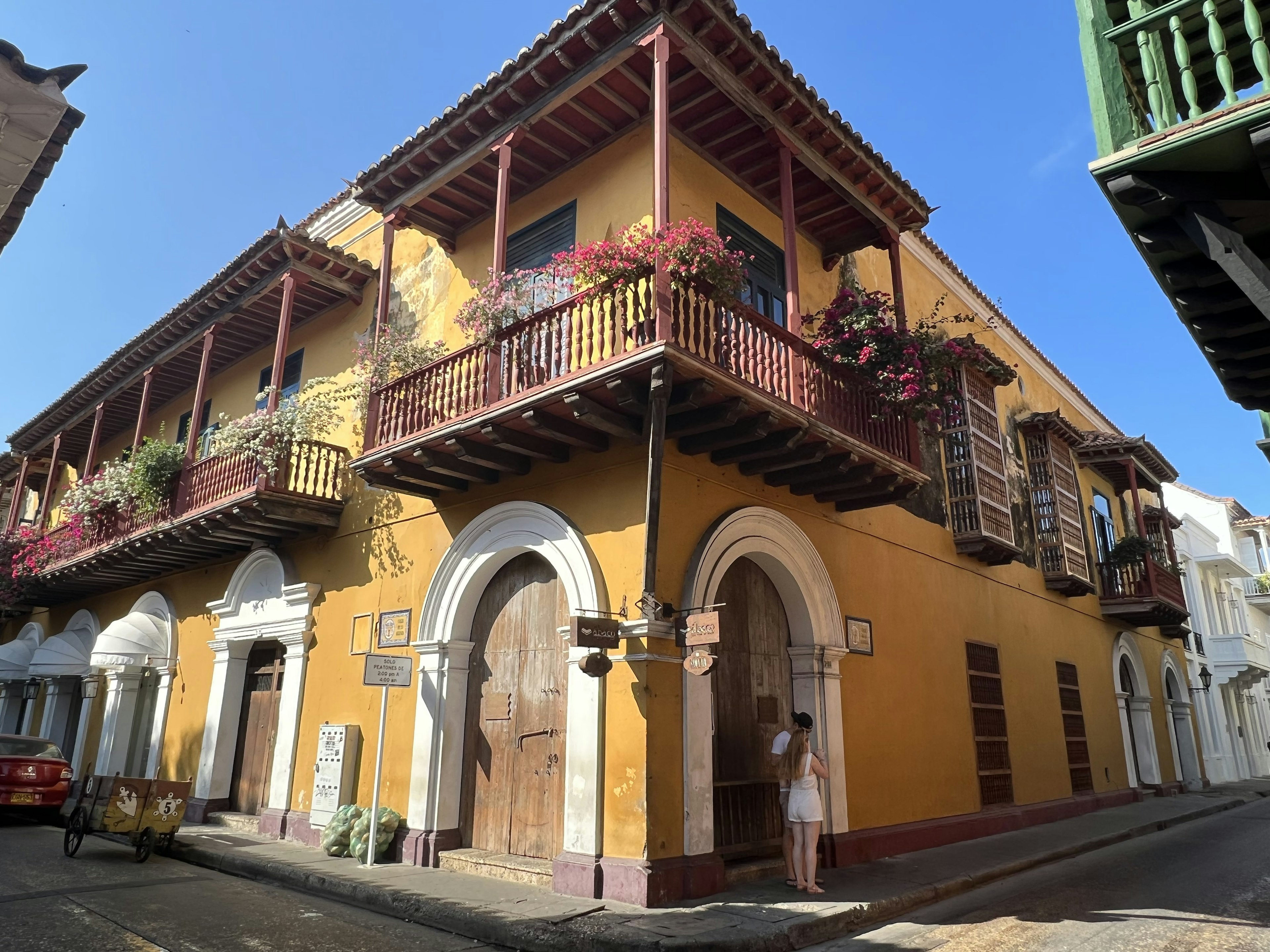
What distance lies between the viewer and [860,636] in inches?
389

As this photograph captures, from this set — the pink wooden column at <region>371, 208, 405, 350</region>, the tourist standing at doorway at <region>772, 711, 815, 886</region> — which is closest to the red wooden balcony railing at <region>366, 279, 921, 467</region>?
the pink wooden column at <region>371, 208, 405, 350</region>

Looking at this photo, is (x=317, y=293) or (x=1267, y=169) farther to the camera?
(x=317, y=293)

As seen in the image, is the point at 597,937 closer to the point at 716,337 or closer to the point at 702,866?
the point at 702,866

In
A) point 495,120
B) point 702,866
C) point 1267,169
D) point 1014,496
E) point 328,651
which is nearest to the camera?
point 1267,169

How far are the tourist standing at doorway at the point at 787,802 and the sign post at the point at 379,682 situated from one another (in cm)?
388

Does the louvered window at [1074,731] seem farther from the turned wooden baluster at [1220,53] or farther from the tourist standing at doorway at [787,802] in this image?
the turned wooden baluster at [1220,53]

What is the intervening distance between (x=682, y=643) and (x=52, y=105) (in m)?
5.85

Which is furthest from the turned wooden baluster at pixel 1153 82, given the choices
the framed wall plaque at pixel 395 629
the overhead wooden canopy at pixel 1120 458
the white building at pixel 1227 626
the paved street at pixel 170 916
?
the white building at pixel 1227 626

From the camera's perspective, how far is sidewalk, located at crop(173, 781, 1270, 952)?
19.5 ft

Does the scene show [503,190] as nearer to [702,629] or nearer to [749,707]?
[702,629]

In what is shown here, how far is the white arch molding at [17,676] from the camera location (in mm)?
17719

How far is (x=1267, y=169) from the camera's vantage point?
4.47 meters

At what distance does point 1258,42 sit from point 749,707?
6.82 meters

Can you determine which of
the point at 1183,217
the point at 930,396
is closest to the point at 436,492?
the point at 930,396
